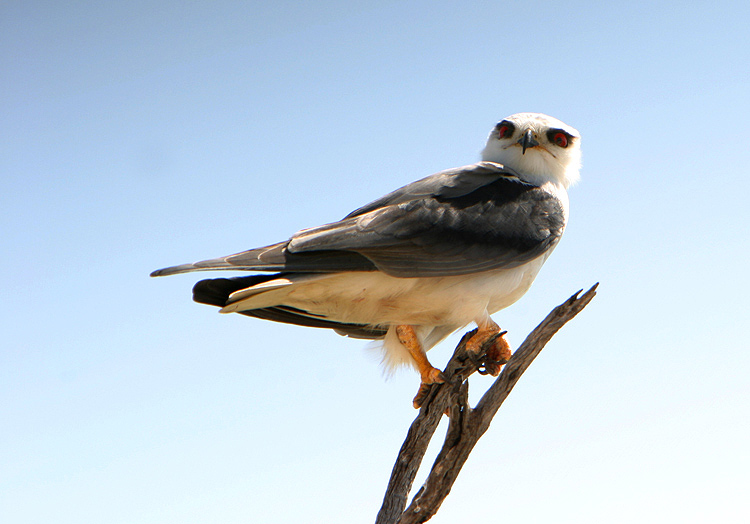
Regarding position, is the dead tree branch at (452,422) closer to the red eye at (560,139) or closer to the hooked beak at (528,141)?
the hooked beak at (528,141)

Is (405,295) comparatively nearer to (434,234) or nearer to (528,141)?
(434,234)

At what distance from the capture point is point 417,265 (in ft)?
15.6

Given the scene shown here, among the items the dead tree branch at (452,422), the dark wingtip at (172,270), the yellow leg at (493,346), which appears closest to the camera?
the dark wingtip at (172,270)

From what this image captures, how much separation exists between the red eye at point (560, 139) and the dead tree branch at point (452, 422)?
2.09 metres

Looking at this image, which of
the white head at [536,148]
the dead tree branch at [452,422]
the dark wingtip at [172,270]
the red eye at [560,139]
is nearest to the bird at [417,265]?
the dark wingtip at [172,270]

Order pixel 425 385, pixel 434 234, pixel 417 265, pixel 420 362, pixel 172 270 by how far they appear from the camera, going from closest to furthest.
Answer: pixel 172 270 → pixel 417 265 → pixel 434 234 → pixel 425 385 → pixel 420 362

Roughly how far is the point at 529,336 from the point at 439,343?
3.75 ft

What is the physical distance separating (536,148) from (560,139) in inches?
11.7

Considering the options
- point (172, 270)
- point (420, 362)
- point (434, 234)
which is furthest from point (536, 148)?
point (172, 270)

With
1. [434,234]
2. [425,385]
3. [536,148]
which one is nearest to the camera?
[434,234]

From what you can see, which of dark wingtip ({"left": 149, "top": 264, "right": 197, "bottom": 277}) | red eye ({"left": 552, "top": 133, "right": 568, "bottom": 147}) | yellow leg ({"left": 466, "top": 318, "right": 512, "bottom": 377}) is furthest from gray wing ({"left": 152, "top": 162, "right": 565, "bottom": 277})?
red eye ({"left": 552, "top": 133, "right": 568, "bottom": 147})

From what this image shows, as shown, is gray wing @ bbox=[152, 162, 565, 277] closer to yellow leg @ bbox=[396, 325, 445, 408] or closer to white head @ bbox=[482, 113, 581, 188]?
white head @ bbox=[482, 113, 581, 188]

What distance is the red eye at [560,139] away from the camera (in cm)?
628

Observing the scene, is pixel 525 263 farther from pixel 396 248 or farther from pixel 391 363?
pixel 391 363
